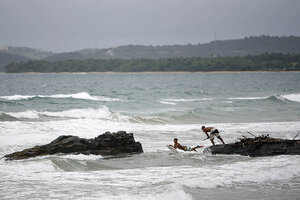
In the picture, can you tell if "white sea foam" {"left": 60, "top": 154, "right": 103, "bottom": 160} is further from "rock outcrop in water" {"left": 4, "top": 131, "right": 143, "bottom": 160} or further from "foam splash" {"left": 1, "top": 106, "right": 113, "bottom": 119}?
"foam splash" {"left": 1, "top": 106, "right": 113, "bottom": 119}

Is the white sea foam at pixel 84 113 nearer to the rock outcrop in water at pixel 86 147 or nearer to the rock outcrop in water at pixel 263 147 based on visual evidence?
the rock outcrop in water at pixel 86 147

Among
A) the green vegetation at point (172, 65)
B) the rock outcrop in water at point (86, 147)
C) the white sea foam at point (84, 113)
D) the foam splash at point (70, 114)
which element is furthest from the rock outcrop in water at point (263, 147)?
the green vegetation at point (172, 65)

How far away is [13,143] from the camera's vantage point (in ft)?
54.6

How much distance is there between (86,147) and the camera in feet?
46.2

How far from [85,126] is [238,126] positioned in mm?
8626

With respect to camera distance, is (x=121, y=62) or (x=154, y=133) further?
(x=121, y=62)

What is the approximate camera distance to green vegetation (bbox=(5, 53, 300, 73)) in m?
153

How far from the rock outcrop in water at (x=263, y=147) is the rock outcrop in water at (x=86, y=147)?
131 inches

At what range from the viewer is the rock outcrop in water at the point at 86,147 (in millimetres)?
13266

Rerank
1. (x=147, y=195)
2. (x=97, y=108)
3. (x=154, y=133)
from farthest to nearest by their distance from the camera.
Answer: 1. (x=97, y=108)
2. (x=154, y=133)
3. (x=147, y=195)

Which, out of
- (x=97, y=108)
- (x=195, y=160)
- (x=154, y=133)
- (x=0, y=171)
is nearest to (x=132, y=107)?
(x=97, y=108)

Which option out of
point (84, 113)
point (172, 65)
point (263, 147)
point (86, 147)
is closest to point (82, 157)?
point (86, 147)

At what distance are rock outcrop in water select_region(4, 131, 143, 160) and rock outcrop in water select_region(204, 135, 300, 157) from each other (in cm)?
332

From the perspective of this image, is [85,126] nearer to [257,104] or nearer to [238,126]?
[238,126]
